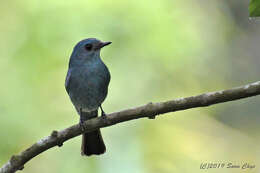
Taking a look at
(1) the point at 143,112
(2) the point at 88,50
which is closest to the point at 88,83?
(2) the point at 88,50

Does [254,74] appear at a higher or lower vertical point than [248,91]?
lower

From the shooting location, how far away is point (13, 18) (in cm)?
868

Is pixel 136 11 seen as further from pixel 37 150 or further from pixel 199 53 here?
pixel 37 150

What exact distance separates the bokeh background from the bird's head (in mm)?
1559

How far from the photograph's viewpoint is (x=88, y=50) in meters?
6.60

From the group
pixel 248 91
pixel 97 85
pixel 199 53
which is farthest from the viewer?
pixel 199 53

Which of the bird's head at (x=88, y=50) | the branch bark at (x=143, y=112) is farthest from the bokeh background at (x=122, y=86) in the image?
the branch bark at (x=143, y=112)

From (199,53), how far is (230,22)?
47.9 inches

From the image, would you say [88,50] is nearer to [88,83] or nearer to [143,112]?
[88,83]

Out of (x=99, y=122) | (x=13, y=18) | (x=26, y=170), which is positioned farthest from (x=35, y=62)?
(x=99, y=122)

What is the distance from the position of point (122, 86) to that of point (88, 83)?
2.32 m

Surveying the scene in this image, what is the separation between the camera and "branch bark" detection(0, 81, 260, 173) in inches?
167

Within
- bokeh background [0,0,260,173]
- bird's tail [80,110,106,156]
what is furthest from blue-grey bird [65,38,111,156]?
bokeh background [0,0,260,173]

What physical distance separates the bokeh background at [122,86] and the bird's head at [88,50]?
61.4 inches
